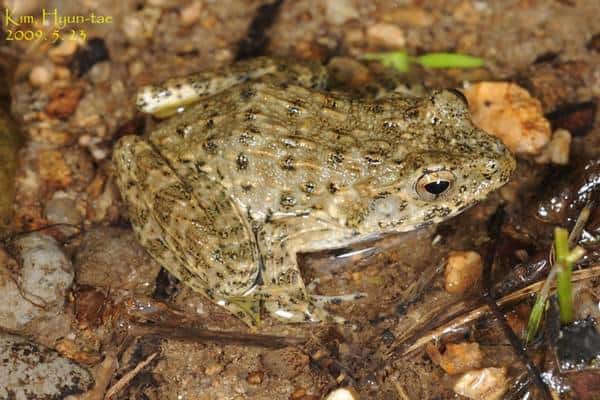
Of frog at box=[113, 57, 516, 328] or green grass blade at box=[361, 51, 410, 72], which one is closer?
frog at box=[113, 57, 516, 328]

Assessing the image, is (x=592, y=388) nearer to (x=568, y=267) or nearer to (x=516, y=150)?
(x=568, y=267)

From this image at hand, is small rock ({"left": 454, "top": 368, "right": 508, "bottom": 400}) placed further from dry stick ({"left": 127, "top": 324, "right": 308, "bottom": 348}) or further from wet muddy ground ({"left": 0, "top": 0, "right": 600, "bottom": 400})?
dry stick ({"left": 127, "top": 324, "right": 308, "bottom": 348})

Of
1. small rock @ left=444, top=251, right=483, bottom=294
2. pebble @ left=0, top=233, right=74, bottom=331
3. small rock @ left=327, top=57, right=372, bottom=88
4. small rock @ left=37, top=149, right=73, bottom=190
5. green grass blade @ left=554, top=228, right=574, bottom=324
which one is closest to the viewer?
green grass blade @ left=554, top=228, right=574, bottom=324

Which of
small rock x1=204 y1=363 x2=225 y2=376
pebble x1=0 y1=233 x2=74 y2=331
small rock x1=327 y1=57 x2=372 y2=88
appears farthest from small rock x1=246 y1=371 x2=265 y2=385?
small rock x1=327 y1=57 x2=372 y2=88

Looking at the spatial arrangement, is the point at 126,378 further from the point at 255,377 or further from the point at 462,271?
the point at 462,271

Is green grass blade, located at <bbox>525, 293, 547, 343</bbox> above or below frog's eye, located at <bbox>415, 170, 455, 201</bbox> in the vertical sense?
below

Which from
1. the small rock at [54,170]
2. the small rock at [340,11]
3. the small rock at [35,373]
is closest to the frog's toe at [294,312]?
the small rock at [35,373]
